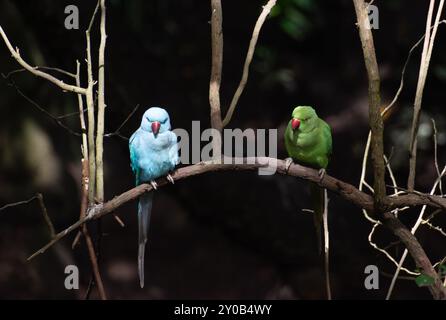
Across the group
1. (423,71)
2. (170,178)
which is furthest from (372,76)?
(170,178)

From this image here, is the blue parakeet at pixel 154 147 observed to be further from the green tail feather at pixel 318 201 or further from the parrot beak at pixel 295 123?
the green tail feather at pixel 318 201

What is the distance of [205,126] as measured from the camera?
4.57 meters

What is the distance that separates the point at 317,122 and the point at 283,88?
3.15 metres

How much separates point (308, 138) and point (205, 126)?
1519 millimetres

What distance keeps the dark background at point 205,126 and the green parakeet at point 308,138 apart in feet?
4.10

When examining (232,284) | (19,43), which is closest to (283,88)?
(232,284)

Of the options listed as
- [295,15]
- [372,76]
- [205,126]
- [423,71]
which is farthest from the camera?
[295,15]

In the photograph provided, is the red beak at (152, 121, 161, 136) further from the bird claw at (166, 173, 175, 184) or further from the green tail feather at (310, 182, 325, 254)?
the green tail feather at (310, 182, 325, 254)

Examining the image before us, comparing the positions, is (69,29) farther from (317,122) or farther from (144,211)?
(317,122)

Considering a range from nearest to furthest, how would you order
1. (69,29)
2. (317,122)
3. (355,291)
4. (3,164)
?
(317,122), (69,29), (355,291), (3,164)

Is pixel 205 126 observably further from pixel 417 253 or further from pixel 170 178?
pixel 417 253

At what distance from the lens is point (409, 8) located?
227 inches

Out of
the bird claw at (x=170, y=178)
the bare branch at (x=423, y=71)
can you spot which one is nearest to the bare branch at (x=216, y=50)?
the bird claw at (x=170, y=178)

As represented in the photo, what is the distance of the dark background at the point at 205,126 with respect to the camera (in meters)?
4.57
